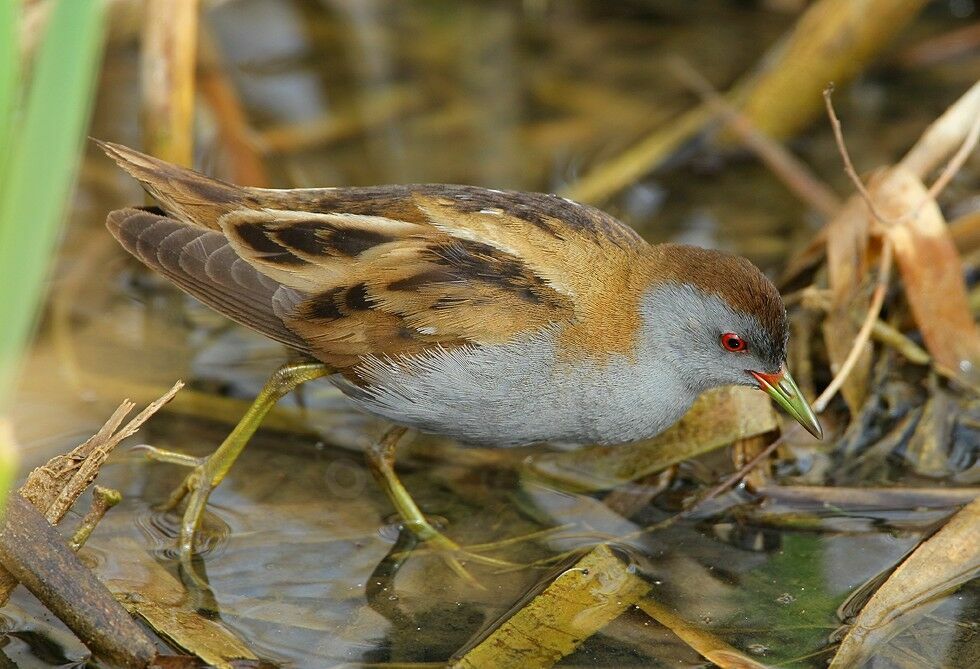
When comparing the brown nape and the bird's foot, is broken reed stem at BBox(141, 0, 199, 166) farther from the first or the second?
the brown nape

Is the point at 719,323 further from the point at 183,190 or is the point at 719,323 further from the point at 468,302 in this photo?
the point at 183,190

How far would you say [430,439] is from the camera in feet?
13.9

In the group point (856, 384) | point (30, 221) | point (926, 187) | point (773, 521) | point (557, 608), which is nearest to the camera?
point (30, 221)

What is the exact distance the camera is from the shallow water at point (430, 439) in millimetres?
3281

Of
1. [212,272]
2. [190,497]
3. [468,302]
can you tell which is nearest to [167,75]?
[212,272]

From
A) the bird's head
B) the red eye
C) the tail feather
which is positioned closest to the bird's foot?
the tail feather

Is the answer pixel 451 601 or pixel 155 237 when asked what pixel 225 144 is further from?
pixel 451 601

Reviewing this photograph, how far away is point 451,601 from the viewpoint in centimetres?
337

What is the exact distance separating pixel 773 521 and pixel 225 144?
298 centimetres

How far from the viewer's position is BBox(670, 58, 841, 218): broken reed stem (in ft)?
16.6

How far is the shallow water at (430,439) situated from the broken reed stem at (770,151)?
17cm

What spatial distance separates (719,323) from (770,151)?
1.97 meters

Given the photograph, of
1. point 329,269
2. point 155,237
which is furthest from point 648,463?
point 155,237

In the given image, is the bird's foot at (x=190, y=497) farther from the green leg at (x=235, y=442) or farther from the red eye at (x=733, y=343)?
the red eye at (x=733, y=343)
